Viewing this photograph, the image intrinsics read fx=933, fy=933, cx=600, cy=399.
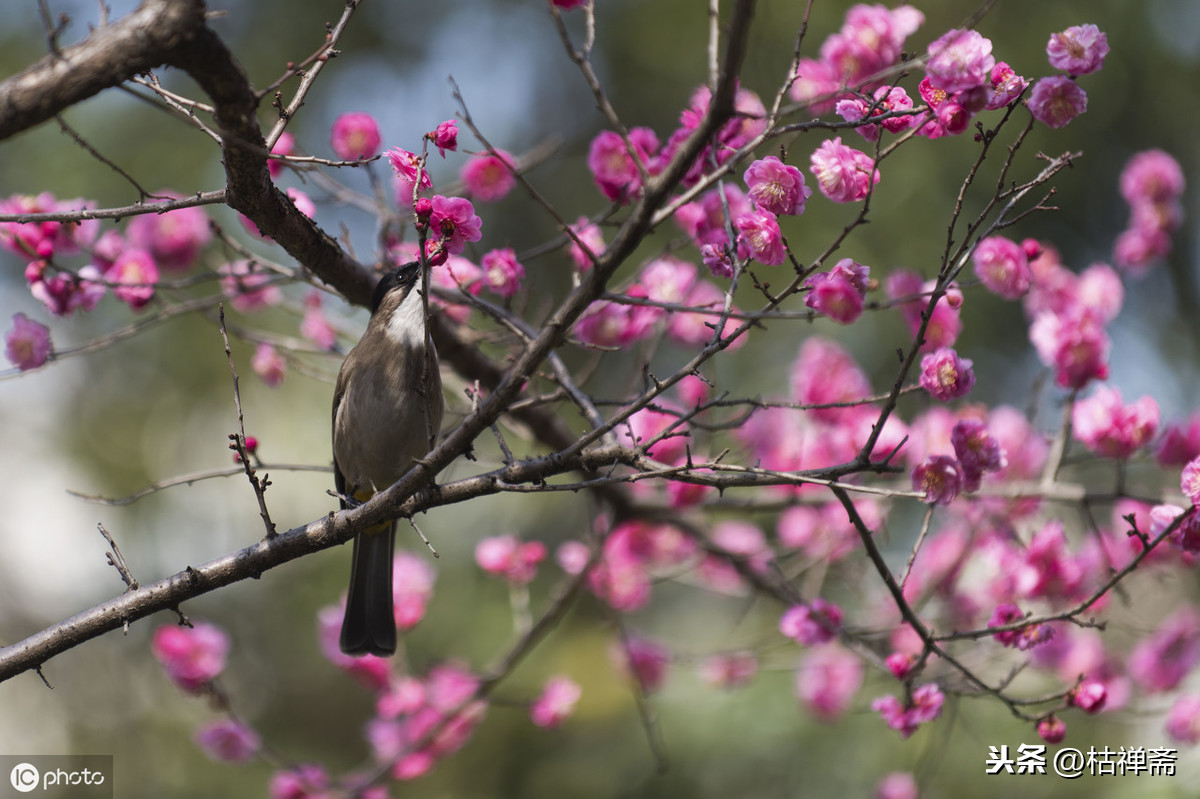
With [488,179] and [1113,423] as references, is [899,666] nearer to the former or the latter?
[1113,423]

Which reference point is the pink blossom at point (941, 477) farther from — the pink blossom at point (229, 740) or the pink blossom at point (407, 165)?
the pink blossom at point (229, 740)

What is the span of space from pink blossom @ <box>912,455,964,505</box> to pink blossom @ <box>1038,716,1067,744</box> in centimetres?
71

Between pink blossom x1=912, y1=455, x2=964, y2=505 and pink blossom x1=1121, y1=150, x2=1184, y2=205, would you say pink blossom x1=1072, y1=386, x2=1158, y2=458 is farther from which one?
pink blossom x1=1121, y1=150, x2=1184, y2=205

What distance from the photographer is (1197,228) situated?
6664 millimetres

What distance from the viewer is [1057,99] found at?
2051 millimetres

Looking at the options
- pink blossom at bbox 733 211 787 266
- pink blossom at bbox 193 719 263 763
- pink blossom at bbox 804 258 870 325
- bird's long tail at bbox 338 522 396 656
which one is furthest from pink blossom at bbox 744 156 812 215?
pink blossom at bbox 193 719 263 763

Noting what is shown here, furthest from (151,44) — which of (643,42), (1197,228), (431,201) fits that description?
(1197,228)

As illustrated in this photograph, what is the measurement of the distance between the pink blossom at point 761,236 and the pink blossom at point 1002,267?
2.31ft

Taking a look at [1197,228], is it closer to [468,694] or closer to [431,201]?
[468,694]

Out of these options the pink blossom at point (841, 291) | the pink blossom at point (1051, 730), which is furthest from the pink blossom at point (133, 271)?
the pink blossom at point (1051, 730)

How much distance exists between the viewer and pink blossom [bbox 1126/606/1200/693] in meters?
3.88

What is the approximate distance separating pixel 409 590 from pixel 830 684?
1917 mm

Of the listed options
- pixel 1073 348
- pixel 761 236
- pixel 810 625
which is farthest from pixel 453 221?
pixel 1073 348

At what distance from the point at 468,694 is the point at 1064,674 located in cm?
260
